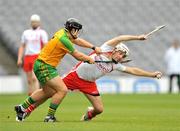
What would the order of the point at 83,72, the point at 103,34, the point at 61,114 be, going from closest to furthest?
1. the point at 83,72
2. the point at 61,114
3. the point at 103,34

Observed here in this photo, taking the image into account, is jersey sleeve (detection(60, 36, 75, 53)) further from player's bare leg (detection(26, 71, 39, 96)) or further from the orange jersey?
player's bare leg (detection(26, 71, 39, 96))

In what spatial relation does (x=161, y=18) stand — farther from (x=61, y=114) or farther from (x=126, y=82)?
(x=61, y=114)

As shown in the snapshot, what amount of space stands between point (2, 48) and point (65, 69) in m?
2.89

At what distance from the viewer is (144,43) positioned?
3444 cm

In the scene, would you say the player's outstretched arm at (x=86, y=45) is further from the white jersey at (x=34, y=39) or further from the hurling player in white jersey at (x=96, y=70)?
the white jersey at (x=34, y=39)

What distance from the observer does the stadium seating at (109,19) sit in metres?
33.7

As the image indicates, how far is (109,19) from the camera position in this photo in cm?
3531

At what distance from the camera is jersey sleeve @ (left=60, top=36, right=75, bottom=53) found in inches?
549

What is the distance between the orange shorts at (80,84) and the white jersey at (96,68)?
0.08 metres

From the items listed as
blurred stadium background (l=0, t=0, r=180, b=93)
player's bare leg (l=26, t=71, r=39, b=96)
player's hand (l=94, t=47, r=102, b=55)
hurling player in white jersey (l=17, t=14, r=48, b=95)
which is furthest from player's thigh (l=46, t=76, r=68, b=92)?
blurred stadium background (l=0, t=0, r=180, b=93)

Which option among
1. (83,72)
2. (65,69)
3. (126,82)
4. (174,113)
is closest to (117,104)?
(174,113)

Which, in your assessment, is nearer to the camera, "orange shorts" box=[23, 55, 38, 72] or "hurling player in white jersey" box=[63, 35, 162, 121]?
"hurling player in white jersey" box=[63, 35, 162, 121]

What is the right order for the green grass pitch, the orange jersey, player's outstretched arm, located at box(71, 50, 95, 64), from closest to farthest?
the green grass pitch
player's outstretched arm, located at box(71, 50, 95, 64)
the orange jersey

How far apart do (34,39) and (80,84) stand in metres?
6.72
